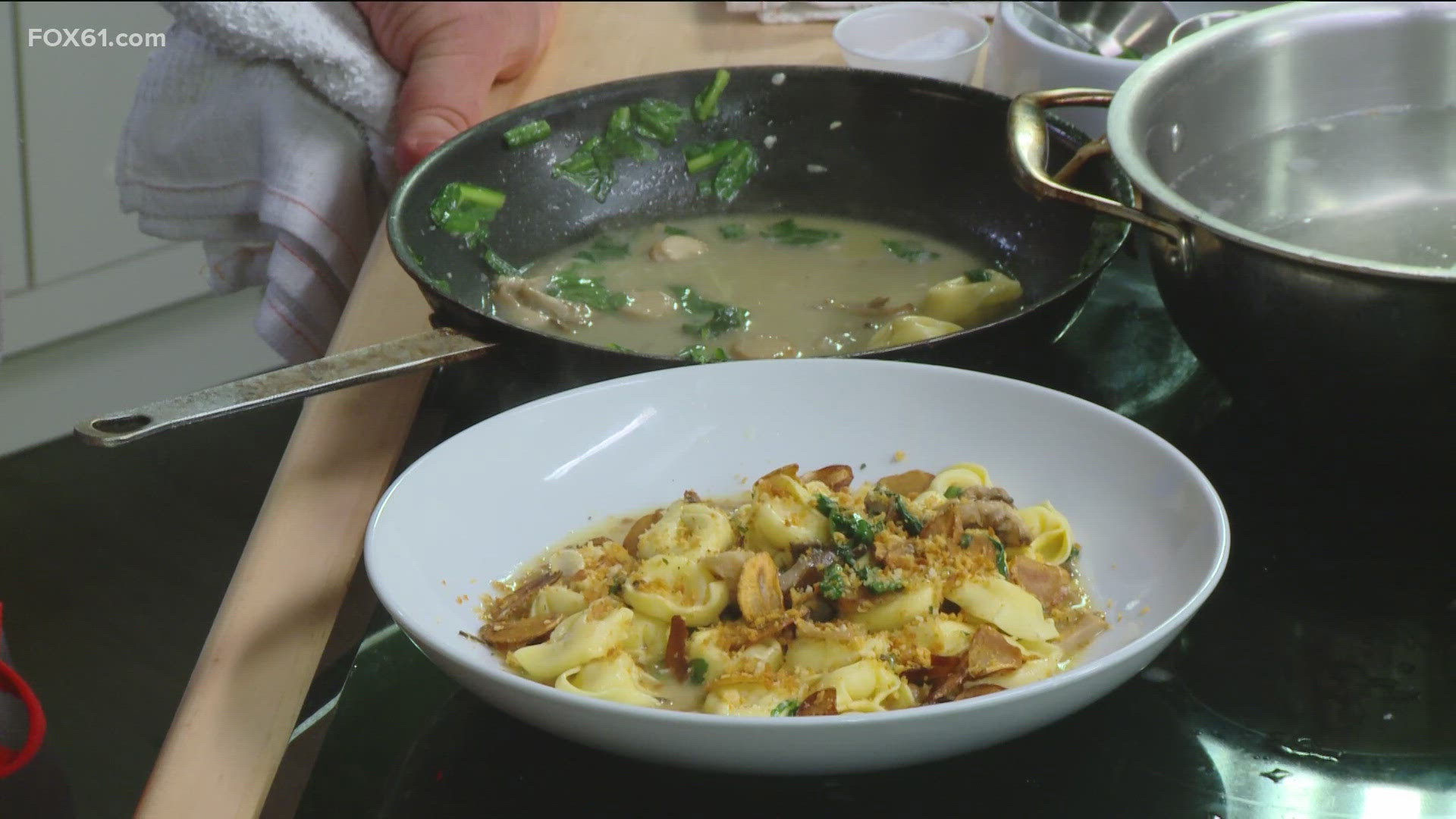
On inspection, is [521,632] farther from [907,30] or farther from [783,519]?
[907,30]

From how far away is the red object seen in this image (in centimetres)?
97

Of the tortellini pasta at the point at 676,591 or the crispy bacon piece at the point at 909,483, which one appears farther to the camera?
the crispy bacon piece at the point at 909,483

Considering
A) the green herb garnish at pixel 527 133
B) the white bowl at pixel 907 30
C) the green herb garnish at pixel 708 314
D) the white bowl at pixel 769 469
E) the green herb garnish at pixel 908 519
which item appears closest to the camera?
the white bowl at pixel 769 469

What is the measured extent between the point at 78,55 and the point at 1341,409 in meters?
2.77

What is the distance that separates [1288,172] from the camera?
4.16 feet

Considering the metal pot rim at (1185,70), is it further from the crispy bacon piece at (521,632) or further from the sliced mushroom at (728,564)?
the crispy bacon piece at (521,632)

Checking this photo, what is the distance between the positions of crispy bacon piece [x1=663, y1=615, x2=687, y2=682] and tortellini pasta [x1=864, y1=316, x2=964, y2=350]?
469 mm

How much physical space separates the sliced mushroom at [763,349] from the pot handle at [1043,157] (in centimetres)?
29

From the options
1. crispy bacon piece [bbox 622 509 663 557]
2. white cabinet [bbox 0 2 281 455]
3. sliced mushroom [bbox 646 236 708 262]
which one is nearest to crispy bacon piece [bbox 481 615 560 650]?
crispy bacon piece [bbox 622 509 663 557]

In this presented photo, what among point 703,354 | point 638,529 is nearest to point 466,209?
point 703,354

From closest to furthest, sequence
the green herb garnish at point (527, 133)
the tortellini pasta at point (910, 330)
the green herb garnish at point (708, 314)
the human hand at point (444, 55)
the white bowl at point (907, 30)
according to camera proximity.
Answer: the tortellini pasta at point (910, 330) < the green herb garnish at point (708, 314) < the green herb garnish at point (527, 133) < the human hand at point (444, 55) < the white bowl at point (907, 30)

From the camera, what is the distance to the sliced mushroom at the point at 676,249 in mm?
1524

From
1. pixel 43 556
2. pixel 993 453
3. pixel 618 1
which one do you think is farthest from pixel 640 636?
pixel 43 556

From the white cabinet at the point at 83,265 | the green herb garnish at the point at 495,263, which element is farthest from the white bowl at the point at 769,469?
the white cabinet at the point at 83,265
